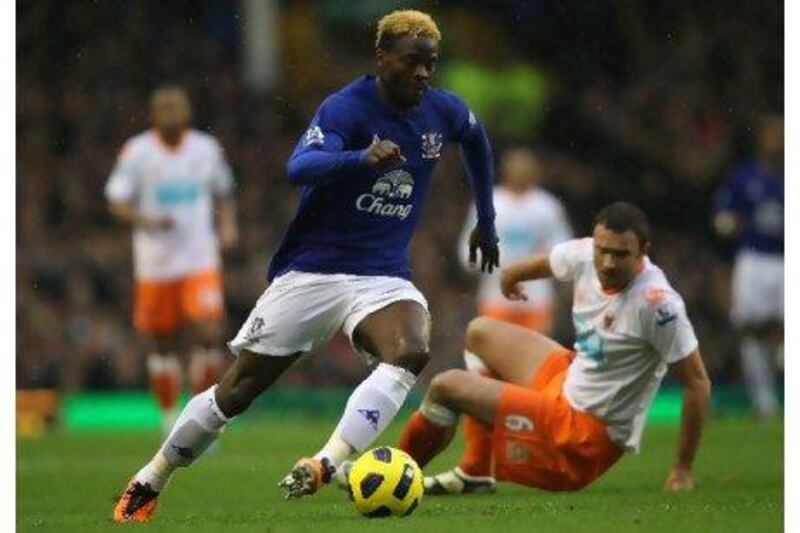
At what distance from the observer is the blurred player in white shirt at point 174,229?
44.5 feet

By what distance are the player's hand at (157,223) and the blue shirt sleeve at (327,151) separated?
5.59m

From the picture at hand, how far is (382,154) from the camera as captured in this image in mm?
7449

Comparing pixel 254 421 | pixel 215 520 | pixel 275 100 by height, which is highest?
pixel 275 100

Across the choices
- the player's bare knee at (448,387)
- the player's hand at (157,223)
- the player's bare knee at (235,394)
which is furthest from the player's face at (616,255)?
the player's hand at (157,223)

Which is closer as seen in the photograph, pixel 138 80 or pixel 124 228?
pixel 124 228

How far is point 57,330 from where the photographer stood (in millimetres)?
19047

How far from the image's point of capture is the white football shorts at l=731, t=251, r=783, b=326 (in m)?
17.1

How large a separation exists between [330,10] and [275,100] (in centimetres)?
196

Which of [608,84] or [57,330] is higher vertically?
[608,84]

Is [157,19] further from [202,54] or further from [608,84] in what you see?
[608,84]

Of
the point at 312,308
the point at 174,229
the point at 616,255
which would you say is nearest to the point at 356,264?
the point at 312,308
